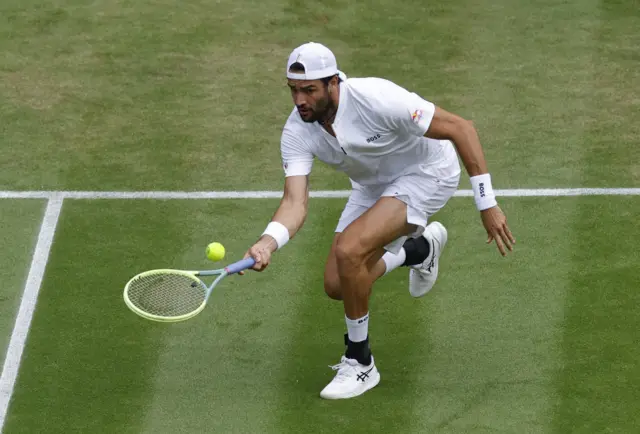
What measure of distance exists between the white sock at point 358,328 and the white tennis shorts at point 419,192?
1.72 feet

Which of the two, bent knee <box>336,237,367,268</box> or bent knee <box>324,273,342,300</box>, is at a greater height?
bent knee <box>336,237,367,268</box>

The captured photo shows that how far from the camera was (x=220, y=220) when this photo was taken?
11.5m

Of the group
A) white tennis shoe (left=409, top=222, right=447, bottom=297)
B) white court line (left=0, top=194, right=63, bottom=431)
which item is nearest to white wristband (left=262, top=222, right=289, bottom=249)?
white tennis shoe (left=409, top=222, right=447, bottom=297)

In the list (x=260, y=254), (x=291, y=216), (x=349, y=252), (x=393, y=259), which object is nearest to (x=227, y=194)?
(x=393, y=259)

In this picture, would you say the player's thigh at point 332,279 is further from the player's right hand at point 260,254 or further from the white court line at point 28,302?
the white court line at point 28,302

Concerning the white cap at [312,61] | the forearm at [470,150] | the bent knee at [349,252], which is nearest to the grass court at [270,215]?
the bent knee at [349,252]

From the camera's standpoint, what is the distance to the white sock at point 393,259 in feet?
32.6

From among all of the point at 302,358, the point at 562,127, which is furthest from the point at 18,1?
the point at 302,358

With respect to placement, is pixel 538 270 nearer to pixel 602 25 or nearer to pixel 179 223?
pixel 179 223

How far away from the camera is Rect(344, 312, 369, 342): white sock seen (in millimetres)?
9367

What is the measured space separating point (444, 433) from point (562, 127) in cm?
454

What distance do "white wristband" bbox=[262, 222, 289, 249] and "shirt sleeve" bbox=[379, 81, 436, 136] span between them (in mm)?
918

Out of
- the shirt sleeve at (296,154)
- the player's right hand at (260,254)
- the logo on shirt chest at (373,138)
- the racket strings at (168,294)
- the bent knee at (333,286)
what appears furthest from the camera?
the bent knee at (333,286)

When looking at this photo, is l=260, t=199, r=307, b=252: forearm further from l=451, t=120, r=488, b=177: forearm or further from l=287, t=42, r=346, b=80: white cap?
l=451, t=120, r=488, b=177: forearm
